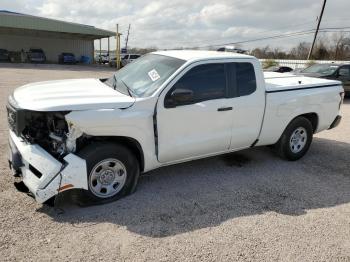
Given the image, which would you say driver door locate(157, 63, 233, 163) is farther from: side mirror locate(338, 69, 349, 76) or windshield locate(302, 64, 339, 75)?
side mirror locate(338, 69, 349, 76)

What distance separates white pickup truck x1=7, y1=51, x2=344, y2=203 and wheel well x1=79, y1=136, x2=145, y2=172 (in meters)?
0.01

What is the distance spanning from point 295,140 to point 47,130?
4317mm

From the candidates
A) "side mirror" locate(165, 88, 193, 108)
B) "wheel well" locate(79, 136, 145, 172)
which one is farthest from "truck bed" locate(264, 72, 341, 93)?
"wheel well" locate(79, 136, 145, 172)

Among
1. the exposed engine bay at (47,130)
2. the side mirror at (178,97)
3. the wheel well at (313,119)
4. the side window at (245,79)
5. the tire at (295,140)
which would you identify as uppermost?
the side window at (245,79)

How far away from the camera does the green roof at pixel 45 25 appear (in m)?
33.9

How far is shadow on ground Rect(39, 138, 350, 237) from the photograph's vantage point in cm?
400

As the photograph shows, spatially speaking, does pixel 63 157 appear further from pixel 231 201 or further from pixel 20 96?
pixel 231 201

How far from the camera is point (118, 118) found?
409cm

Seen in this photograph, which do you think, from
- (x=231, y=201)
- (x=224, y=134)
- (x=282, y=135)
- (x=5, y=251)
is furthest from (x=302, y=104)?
(x=5, y=251)

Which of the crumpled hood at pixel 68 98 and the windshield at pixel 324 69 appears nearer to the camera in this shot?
the crumpled hood at pixel 68 98

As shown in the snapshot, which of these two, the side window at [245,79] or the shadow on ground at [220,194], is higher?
the side window at [245,79]

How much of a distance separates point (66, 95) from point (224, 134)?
7.50ft

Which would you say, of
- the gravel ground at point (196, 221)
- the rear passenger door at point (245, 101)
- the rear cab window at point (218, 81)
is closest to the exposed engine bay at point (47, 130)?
the gravel ground at point (196, 221)

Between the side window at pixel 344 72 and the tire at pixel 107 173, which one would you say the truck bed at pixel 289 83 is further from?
the side window at pixel 344 72
